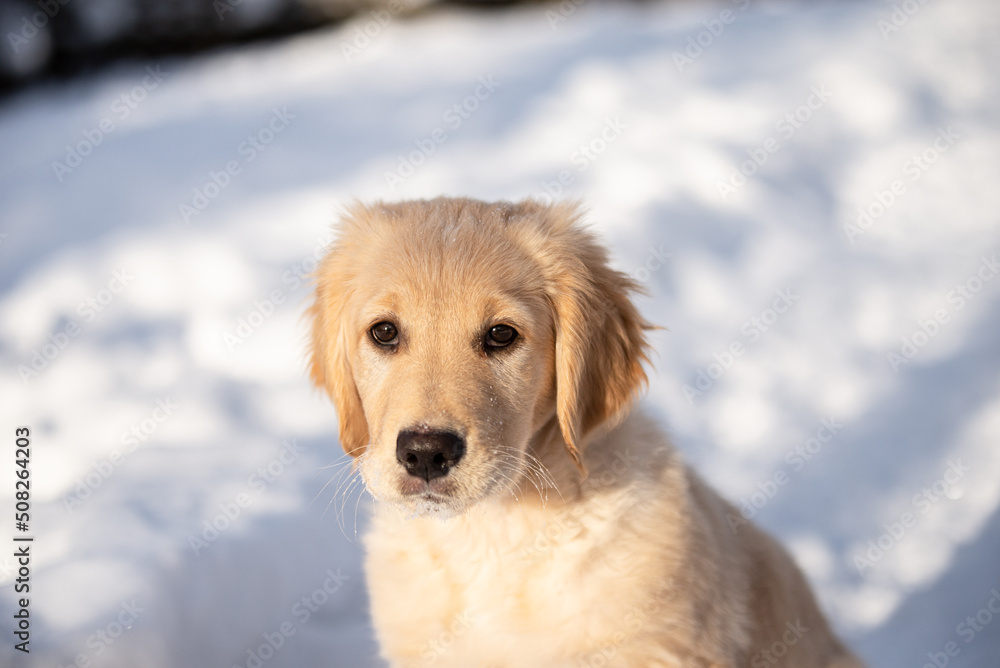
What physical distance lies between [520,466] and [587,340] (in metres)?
0.48

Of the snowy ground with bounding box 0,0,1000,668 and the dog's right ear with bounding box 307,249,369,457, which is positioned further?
the snowy ground with bounding box 0,0,1000,668

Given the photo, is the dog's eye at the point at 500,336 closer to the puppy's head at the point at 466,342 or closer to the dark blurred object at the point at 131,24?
the puppy's head at the point at 466,342

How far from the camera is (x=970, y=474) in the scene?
498cm

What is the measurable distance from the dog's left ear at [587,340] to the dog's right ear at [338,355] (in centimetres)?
69

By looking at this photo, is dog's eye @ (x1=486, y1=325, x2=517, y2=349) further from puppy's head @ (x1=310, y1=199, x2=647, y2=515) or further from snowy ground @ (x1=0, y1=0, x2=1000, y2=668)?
snowy ground @ (x1=0, y1=0, x2=1000, y2=668)

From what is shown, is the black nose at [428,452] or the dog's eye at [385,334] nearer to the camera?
the black nose at [428,452]

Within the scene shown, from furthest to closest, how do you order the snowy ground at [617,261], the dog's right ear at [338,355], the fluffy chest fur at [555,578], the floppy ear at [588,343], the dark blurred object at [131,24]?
the dark blurred object at [131,24], the snowy ground at [617,261], the dog's right ear at [338,355], the floppy ear at [588,343], the fluffy chest fur at [555,578]

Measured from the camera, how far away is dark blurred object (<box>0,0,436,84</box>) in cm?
930

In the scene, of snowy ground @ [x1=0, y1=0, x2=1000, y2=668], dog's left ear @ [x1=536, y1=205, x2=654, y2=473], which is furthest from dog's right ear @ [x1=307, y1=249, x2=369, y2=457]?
dog's left ear @ [x1=536, y1=205, x2=654, y2=473]

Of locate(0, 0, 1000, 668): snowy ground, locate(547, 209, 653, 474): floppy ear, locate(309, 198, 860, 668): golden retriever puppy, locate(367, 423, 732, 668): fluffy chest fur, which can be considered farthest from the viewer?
locate(0, 0, 1000, 668): snowy ground

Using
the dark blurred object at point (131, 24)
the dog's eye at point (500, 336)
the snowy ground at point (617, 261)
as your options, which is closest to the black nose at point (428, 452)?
the dog's eye at point (500, 336)

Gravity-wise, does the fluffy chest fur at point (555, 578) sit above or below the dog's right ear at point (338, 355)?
below

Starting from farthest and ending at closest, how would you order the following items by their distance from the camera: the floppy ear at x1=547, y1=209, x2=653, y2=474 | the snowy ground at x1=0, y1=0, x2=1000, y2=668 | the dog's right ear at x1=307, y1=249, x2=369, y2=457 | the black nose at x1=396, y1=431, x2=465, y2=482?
the snowy ground at x1=0, y1=0, x2=1000, y2=668
the dog's right ear at x1=307, y1=249, x2=369, y2=457
the floppy ear at x1=547, y1=209, x2=653, y2=474
the black nose at x1=396, y1=431, x2=465, y2=482

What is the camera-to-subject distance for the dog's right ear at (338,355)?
2799 millimetres
